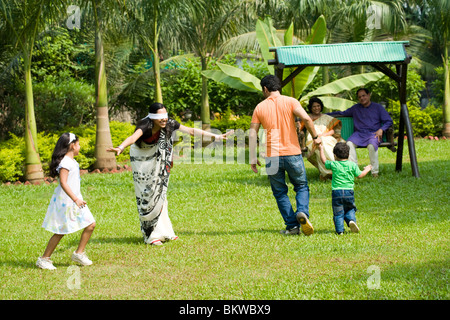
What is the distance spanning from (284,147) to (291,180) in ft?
1.39

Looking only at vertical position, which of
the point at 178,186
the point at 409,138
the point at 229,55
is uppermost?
the point at 229,55

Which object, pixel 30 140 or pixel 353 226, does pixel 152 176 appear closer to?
pixel 353 226

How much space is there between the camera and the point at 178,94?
71.8 ft

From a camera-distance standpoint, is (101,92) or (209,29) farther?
(209,29)

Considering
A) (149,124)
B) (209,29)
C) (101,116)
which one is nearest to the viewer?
(149,124)

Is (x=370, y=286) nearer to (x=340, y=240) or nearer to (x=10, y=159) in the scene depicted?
(x=340, y=240)

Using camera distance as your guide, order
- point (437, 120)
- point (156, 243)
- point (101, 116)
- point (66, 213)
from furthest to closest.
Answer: point (437, 120) → point (101, 116) → point (156, 243) → point (66, 213)

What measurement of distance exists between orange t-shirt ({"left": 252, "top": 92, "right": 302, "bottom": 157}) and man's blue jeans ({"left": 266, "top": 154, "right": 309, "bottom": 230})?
87mm

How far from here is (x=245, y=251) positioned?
646cm

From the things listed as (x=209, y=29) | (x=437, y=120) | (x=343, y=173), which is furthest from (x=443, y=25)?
(x=343, y=173)

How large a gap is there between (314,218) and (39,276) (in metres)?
3.89

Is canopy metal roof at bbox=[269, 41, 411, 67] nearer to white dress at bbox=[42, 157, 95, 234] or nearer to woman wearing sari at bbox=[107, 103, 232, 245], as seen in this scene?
woman wearing sari at bbox=[107, 103, 232, 245]

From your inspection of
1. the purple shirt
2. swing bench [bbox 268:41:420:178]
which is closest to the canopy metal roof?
swing bench [bbox 268:41:420:178]
